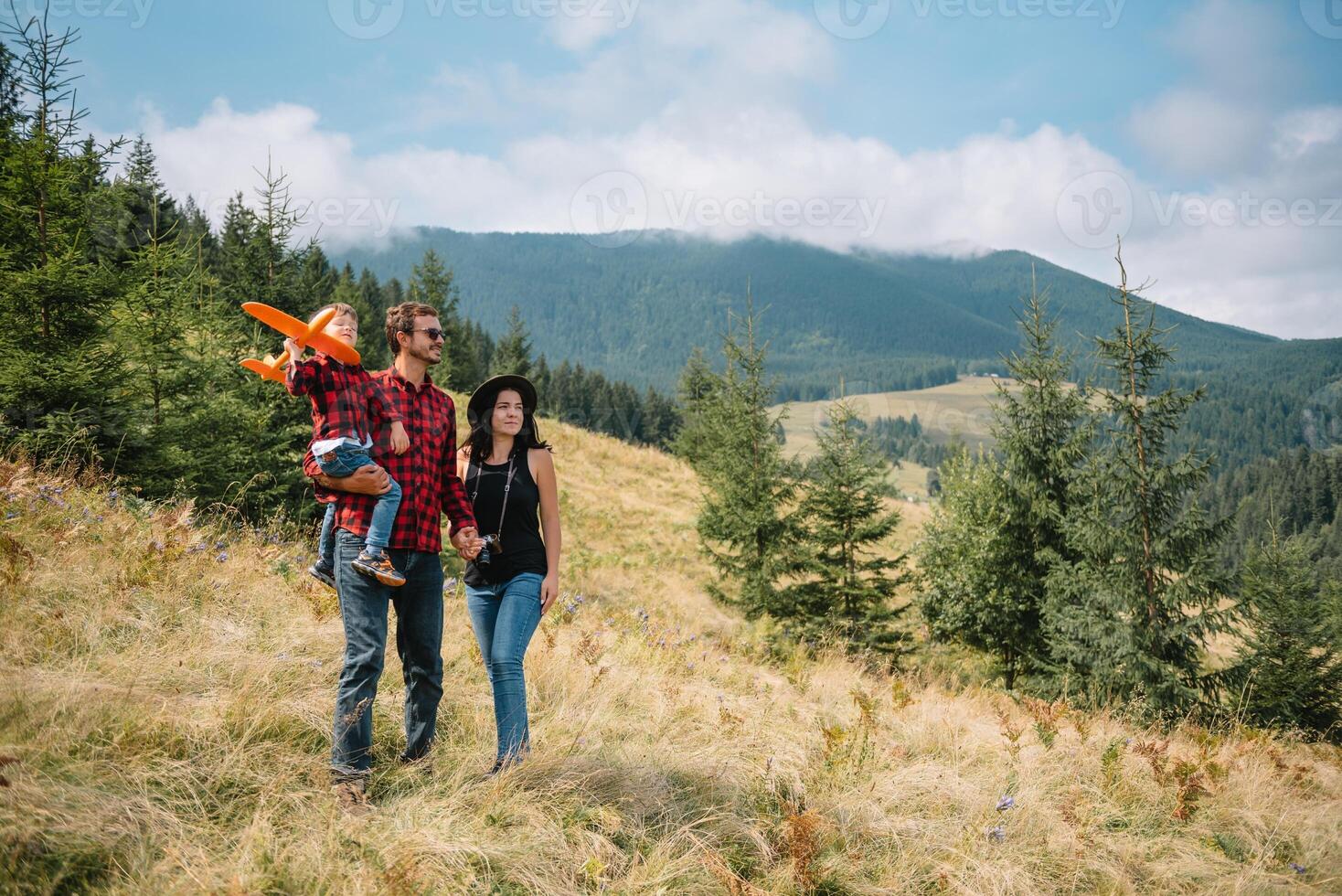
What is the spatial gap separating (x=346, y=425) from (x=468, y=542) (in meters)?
0.87

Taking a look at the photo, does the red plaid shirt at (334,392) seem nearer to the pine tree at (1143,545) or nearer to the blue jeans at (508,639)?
the blue jeans at (508,639)

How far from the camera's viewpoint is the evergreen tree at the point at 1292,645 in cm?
1459

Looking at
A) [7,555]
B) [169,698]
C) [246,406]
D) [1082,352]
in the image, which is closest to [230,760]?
[169,698]

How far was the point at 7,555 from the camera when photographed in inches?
170

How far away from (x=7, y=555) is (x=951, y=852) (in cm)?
598

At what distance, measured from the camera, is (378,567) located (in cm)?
313

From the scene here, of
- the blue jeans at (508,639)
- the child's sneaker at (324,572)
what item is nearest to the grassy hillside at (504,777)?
the blue jeans at (508,639)

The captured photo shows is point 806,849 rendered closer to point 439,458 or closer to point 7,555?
point 439,458

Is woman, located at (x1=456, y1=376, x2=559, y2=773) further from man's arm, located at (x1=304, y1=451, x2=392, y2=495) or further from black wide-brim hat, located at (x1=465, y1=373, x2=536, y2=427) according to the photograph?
man's arm, located at (x1=304, y1=451, x2=392, y2=495)

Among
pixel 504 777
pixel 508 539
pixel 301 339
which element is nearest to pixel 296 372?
pixel 301 339

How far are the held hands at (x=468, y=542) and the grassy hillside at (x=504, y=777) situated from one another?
3.75 ft

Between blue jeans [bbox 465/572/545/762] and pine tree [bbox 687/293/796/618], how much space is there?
9533 mm

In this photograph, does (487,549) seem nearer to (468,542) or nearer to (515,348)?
(468,542)

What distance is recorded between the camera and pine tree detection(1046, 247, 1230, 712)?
35.8 feet
